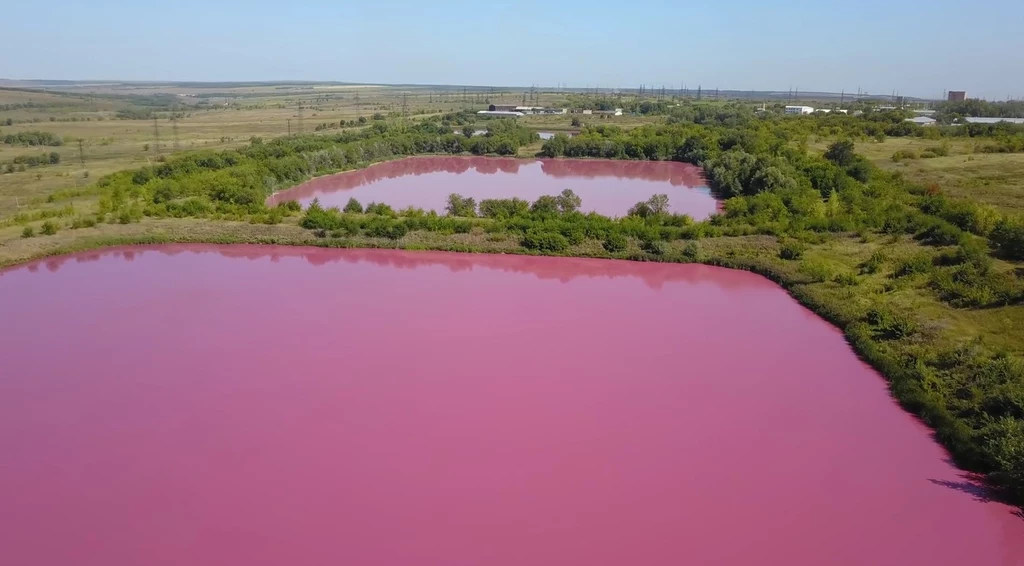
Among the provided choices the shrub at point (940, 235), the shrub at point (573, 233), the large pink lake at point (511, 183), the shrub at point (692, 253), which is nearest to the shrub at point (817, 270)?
the shrub at point (692, 253)

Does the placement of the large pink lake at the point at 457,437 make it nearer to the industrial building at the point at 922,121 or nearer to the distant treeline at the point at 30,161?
the distant treeline at the point at 30,161

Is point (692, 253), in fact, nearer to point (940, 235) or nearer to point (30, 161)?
point (940, 235)

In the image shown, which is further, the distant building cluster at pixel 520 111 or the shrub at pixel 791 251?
the distant building cluster at pixel 520 111

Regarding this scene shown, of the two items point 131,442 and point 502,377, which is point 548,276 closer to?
point 502,377

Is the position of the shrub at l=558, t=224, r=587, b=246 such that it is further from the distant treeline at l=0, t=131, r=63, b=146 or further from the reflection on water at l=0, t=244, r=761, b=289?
the distant treeline at l=0, t=131, r=63, b=146

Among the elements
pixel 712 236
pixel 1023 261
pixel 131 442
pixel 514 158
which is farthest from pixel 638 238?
pixel 514 158

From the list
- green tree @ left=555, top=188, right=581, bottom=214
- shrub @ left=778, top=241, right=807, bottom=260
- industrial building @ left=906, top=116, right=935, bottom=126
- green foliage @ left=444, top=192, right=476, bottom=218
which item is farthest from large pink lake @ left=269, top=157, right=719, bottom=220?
industrial building @ left=906, top=116, right=935, bottom=126
